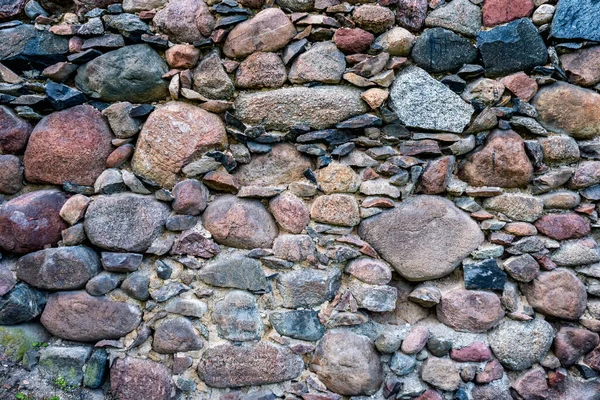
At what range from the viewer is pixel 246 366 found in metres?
1.61

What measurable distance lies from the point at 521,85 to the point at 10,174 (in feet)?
7.53

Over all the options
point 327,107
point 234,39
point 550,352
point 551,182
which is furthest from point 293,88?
point 550,352

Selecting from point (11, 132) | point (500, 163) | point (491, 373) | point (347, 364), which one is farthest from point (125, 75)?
point (491, 373)

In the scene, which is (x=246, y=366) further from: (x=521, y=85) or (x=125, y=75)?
(x=521, y=85)

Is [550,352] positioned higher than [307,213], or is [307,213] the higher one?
[307,213]

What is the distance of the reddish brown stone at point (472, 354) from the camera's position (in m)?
1.62

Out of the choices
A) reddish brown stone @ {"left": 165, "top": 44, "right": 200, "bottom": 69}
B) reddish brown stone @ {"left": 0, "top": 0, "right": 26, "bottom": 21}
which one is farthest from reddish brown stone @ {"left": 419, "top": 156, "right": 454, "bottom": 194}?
reddish brown stone @ {"left": 0, "top": 0, "right": 26, "bottom": 21}

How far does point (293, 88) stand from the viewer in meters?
1.71

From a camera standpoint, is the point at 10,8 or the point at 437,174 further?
the point at 10,8

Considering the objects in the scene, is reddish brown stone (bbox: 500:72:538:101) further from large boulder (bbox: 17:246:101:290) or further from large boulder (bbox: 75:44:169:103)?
large boulder (bbox: 17:246:101:290)

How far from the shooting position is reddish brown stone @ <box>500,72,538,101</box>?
1.68 metres

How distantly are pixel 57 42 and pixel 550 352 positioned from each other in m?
2.59

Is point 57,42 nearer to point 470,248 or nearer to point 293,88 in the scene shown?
point 293,88

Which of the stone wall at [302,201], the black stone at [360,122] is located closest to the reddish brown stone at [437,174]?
the stone wall at [302,201]
